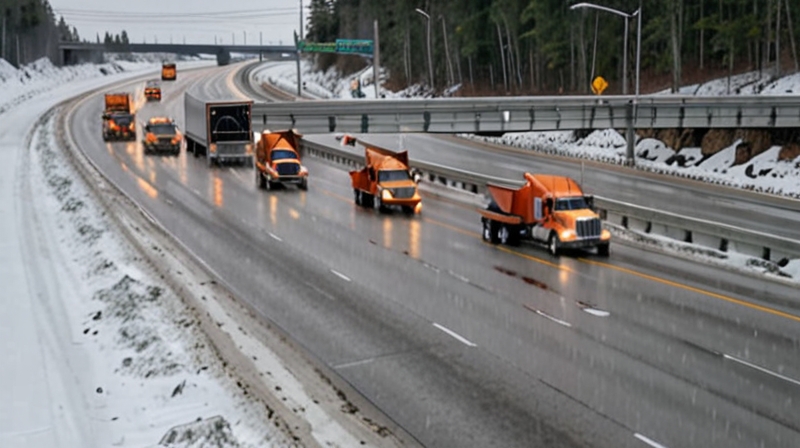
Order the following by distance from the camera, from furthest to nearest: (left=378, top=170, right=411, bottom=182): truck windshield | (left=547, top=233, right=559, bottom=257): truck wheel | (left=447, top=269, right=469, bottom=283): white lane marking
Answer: (left=378, top=170, right=411, bottom=182): truck windshield
(left=547, top=233, right=559, bottom=257): truck wheel
(left=447, top=269, right=469, bottom=283): white lane marking

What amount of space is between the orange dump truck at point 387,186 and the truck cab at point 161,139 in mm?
22670

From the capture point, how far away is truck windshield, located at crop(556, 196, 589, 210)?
27.8m

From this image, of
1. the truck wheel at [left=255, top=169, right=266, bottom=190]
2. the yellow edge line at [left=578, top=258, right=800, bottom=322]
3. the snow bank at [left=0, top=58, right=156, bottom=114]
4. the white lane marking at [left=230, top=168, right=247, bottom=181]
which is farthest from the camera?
the snow bank at [left=0, top=58, right=156, bottom=114]

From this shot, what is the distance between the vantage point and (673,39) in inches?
2549

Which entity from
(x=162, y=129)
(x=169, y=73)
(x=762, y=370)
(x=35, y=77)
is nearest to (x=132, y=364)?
(x=762, y=370)

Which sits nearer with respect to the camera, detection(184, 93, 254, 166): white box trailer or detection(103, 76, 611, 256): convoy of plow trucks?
detection(103, 76, 611, 256): convoy of plow trucks

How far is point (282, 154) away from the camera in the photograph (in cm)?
4291

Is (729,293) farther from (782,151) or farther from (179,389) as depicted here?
(782,151)

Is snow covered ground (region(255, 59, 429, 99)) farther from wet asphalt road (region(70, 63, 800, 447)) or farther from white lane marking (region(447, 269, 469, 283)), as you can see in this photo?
white lane marking (region(447, 269, 469, 283))

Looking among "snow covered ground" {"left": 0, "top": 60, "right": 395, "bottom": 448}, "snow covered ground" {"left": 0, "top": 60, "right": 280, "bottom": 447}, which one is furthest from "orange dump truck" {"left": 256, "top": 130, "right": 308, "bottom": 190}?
"snow covered ground" {"left": 0, "top": 60, "right": 395, "bottom": 448}

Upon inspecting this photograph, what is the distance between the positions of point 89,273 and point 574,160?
40218 mm

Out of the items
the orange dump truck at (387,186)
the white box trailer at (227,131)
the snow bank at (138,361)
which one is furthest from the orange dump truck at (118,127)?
the snow bank at (138,361)

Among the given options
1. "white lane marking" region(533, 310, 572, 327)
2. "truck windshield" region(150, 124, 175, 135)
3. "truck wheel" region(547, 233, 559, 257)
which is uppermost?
"truck windshield" region(150, 124, 175, 135)

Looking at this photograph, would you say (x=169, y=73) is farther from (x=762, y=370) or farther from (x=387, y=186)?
(x=762, y=370)
